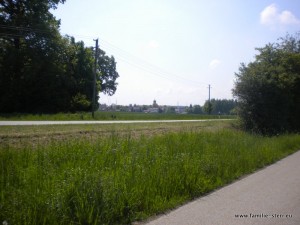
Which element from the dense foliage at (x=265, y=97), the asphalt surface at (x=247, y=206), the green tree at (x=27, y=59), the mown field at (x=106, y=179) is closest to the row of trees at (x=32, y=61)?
the green tree at (x=27, y=59)

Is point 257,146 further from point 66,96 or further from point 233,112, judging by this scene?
point 66,96

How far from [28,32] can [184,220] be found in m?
39.3

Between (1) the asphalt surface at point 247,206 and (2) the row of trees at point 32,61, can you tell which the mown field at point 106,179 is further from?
(2) the row of trees at point 32,61

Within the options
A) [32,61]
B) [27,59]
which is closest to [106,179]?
[32,61]

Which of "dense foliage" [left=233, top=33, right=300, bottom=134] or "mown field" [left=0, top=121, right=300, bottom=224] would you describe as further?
"dense foliage" [left=233, top=33, right=300, bottom=134]

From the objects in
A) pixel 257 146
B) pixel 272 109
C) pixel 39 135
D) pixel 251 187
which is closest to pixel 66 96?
pixel 272 109

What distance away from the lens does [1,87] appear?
39.2 m

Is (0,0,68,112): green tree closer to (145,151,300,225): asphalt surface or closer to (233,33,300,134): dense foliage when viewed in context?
(233,33,300,134): dense foliage

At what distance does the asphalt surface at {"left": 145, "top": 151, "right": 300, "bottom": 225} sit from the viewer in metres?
5.49

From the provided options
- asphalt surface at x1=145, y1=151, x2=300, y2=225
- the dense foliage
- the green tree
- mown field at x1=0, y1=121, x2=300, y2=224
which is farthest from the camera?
the green tree

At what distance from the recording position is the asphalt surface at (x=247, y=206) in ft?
18.0

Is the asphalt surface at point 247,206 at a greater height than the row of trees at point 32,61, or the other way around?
the row of trees at point 32,61

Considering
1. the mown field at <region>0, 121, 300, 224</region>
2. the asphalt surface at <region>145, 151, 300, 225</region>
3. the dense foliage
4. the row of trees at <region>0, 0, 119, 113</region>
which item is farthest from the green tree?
the asphalt surface at <region>145, 151, 300, 225</region>

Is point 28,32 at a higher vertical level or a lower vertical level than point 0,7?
lower
